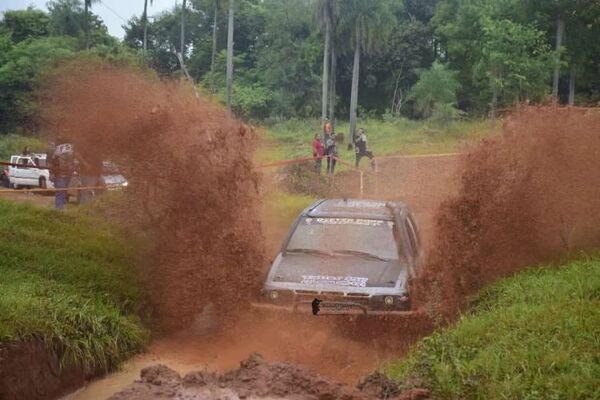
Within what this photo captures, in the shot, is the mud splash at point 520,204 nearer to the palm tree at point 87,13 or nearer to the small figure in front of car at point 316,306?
the small figure in front of car at point 316,306

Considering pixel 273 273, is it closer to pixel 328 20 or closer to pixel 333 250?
pixel 333 250

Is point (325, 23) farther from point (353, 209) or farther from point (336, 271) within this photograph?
point (336, 271)

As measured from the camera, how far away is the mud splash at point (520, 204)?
798cm

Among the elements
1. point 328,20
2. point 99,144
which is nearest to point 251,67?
point 328,20

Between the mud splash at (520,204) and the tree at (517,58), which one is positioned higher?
the tree at (517,58)

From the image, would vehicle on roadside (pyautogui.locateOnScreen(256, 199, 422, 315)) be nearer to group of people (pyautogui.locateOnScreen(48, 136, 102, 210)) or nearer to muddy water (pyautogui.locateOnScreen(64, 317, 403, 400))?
muddy water (pyautogui.locateOnScreen(64, 317, 403, 400))

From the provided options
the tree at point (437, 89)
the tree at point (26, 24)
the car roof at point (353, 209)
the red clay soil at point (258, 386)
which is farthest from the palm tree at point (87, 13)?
the red clay soil at point (258, 386)

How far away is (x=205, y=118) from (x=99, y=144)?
1.76 m

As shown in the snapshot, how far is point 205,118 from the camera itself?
9.27 m

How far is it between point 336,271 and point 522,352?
8.55ft

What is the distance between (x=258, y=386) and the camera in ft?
16.6

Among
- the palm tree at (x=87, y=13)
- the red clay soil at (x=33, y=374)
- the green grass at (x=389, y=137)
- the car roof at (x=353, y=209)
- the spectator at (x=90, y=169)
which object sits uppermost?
the palm tree at (x=87, y=13)

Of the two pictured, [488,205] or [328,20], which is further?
[328,20]

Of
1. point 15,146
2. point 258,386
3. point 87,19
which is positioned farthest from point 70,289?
point 87,19
